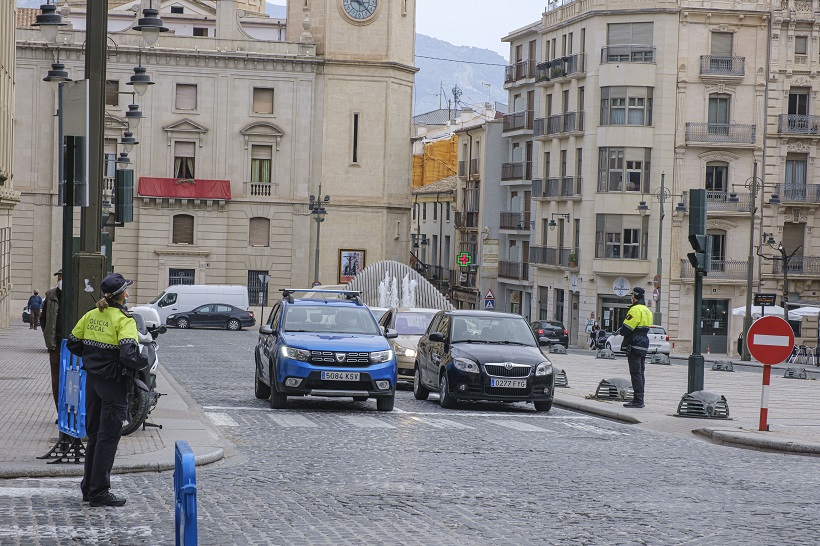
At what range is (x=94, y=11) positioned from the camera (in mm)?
14242

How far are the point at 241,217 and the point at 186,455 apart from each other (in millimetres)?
66425

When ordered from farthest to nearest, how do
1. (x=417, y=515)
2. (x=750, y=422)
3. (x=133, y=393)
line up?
(x=750, y=422) → (x=133, y=393) → (x=417, y=515)

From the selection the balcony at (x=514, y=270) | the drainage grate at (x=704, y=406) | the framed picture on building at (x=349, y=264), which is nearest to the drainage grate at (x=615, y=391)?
the drainage grate at (x=704, y=406)

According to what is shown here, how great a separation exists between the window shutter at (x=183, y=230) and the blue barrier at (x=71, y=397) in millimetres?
59995

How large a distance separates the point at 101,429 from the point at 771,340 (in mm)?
9889

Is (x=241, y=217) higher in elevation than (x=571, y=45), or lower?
lower

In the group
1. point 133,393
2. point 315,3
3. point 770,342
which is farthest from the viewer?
point 315,3

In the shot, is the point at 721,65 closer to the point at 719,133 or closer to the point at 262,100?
the point at 719,133

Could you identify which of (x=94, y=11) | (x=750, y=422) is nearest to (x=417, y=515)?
(x=94, y=11)

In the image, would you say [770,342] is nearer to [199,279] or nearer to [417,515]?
[417,515]

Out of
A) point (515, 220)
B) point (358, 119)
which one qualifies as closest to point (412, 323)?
point (358, 119)

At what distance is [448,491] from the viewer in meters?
11.9

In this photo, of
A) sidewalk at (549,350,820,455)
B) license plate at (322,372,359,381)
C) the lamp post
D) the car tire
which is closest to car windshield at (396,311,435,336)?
sidewalk at (549,350,820,455)

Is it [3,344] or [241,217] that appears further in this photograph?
[241,217]
